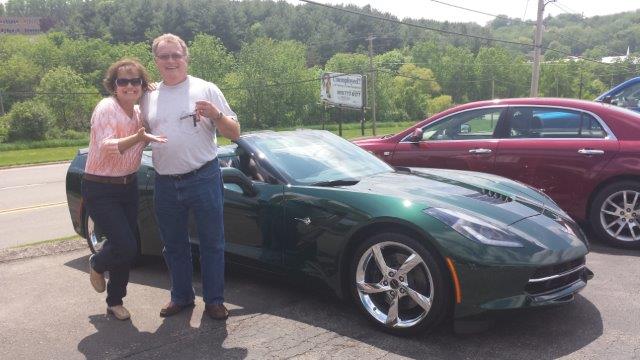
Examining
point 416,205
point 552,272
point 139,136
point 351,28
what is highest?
point 351,28

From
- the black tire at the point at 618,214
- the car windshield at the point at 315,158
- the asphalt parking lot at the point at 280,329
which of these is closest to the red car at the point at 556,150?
the black tire at the point at 618,214

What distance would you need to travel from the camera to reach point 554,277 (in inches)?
130

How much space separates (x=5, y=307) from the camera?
423 centimetres

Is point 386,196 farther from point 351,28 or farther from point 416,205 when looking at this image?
point 351,28

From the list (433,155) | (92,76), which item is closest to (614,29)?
(92,76)

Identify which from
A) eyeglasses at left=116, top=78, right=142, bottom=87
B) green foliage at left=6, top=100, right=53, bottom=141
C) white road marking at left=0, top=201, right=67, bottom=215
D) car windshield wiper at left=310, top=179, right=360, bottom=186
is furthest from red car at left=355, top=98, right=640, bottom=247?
green foliage at left=6, top=100, right=53, bottom=141

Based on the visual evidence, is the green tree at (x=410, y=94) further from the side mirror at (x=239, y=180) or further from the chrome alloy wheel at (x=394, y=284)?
the chrome alloy wheel at (x=394, y=284)

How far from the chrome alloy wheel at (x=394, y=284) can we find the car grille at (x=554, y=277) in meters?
0.58

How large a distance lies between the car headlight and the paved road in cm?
548

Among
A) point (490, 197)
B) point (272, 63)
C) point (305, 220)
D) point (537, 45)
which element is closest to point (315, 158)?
point (305, 220)

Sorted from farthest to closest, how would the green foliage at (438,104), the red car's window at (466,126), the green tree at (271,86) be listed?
the green foliage at (438,104), the green tree at (271,86), the red car's window at (466,126)

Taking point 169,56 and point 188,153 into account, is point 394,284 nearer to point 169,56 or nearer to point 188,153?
point 188,153

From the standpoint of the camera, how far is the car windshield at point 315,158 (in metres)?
4.26

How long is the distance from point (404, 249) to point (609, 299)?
5.46 ft
